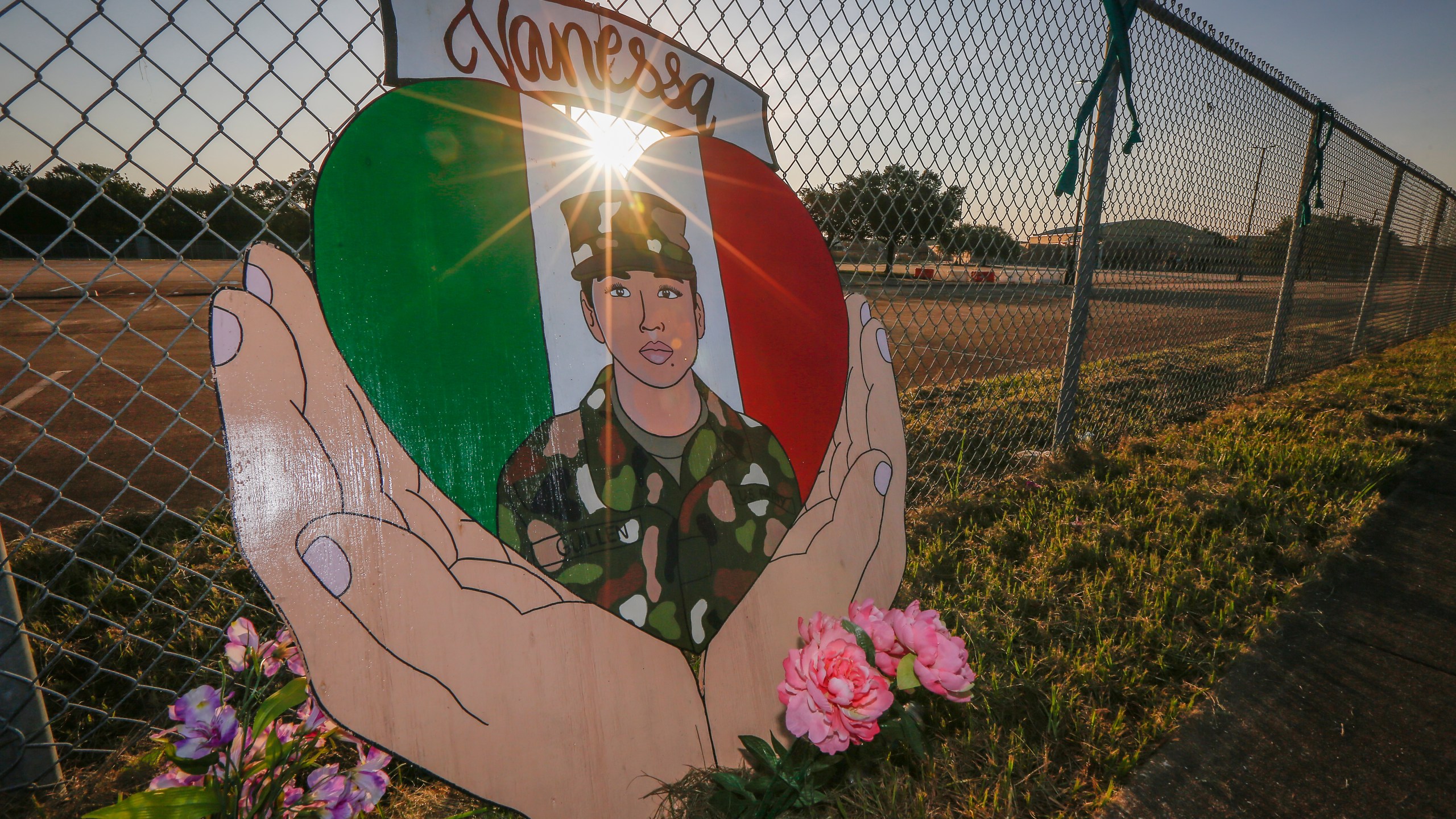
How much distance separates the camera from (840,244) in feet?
7.27

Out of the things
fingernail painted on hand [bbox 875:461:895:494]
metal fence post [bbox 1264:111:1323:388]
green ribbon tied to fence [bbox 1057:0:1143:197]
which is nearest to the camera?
fingernail painted on hand [bbox 875:461:895:494]

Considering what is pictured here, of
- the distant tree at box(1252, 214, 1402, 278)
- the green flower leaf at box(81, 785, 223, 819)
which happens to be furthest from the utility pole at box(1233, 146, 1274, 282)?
the green flower leaf at box(81, 785, 223, 819)

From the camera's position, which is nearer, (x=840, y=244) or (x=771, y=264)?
(x=771, y=264)

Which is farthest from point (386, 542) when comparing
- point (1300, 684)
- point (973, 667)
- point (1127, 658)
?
point (1300, 684)

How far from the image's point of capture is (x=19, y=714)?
1.31m

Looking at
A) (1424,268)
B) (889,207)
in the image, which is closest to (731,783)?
(889,207)

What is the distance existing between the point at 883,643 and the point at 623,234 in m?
1.03

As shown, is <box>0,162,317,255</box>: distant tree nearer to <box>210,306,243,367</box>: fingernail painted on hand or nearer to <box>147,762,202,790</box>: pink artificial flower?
<box>210,306,243,367</box>: fingernail painted on hand

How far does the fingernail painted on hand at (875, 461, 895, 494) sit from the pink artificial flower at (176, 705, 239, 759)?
56.5 inches

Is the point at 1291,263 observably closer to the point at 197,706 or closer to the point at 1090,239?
the point at 1090,239

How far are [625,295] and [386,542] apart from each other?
2.17 ft

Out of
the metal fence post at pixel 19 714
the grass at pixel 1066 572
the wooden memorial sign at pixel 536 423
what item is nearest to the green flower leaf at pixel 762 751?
the wooden memorial sign at pixel 536 423

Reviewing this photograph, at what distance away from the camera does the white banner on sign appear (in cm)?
119

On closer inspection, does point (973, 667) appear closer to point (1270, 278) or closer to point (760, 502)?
point (760, 502)
